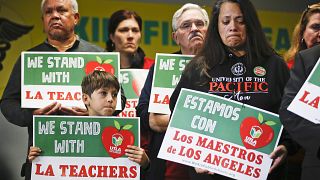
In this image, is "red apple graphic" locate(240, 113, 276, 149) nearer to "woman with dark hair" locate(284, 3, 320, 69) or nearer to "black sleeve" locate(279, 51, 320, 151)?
"black sleeve" locate(279, 51, 320, 151)

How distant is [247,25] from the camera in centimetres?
338

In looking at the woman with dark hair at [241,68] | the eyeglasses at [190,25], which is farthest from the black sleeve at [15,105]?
the eyeglasses at [190,25]

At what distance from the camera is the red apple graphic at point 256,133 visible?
3.23m

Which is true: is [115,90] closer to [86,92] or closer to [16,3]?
[86,92]

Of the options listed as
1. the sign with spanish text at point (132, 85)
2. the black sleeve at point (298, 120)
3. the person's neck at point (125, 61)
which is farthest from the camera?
the person's neck at point (125, 61)

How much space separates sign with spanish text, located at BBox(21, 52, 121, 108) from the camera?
3.77m

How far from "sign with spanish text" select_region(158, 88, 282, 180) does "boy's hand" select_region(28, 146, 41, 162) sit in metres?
0.67

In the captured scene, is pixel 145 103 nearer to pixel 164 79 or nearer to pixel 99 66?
pixel 164 79

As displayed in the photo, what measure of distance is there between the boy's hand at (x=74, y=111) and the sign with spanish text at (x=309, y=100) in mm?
1241

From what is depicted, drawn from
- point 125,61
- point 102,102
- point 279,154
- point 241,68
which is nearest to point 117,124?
point 102,102

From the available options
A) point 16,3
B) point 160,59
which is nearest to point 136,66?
point 160,59

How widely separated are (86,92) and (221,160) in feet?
2.89

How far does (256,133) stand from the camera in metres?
3.24

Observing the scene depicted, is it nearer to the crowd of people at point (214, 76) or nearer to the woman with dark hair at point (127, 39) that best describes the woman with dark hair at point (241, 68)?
the crowd of people at point (214, 76)
